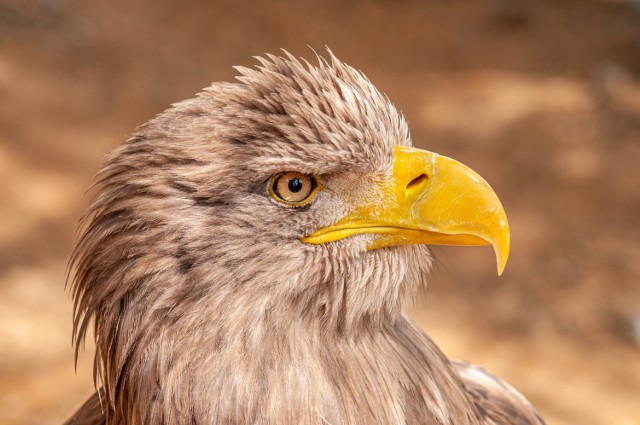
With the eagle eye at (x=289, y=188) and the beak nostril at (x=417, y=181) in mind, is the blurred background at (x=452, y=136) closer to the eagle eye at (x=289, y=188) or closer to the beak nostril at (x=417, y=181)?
the beak nostril at (x=417, y=181)

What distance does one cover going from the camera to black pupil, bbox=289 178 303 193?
201 cm

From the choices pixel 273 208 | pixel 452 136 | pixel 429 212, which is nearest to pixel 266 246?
pixel 273 208

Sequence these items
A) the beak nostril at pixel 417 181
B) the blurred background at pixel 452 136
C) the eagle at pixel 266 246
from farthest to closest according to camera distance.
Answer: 1. the blurred background at pixel 452 136
2. the beak nostril at pixel 417 181
3. the eagle at pixel 266 246

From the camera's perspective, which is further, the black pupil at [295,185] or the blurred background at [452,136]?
Result: the blurred background at [452,136]

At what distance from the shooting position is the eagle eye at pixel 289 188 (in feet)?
6.57

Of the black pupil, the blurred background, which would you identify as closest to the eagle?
the black pupil

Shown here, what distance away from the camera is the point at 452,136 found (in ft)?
21.8

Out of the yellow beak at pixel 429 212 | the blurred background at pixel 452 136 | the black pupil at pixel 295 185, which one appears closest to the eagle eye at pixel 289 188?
the black pupil at pixel 295 185

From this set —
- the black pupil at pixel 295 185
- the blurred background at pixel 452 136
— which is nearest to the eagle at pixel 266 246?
the black pupil at pixel 295 185

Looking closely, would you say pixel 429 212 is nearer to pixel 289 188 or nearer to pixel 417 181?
pixel 417 181

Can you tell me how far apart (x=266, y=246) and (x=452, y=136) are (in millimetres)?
4850

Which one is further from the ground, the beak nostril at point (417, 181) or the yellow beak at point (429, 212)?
the beak nostril at point (417, 181)

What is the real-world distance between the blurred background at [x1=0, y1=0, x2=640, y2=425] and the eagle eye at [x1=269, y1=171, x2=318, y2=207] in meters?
0.69

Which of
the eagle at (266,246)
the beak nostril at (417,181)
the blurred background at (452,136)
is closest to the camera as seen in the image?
the eagle at (266,246)
